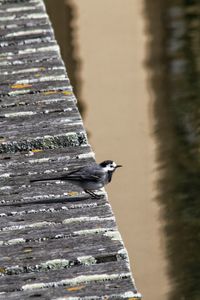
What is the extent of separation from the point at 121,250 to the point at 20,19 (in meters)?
3.73

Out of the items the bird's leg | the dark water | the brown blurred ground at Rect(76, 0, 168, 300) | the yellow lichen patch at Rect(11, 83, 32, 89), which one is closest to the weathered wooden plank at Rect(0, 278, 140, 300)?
the bird's leg

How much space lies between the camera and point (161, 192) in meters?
13.4

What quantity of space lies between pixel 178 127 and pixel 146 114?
41 cm

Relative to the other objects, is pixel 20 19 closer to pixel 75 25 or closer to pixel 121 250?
pixel 121 250

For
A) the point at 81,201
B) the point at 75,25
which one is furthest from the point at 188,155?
the point at 81,201

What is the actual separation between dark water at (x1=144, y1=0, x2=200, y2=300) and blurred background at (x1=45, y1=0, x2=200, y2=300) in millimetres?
13

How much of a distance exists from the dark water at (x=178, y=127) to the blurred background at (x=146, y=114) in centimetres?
1

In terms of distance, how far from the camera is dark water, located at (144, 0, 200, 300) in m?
12.5

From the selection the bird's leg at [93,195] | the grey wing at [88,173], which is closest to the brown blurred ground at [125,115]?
the grey wing at [88,173]

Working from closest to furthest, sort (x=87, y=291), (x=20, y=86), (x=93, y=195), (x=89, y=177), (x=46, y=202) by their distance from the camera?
(x=87, y=291) < (x=46, y=202) < (x=93, y=195) < (x=89, y=177) < (x=20, y=86)

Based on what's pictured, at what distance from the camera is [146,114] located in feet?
47.2

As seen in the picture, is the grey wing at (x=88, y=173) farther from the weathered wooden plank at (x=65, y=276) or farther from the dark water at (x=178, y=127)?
the dark water at (x=178, y=127)

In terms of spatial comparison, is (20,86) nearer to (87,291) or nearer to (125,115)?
(87,291)

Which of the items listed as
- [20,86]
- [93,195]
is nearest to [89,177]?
[93,195]
